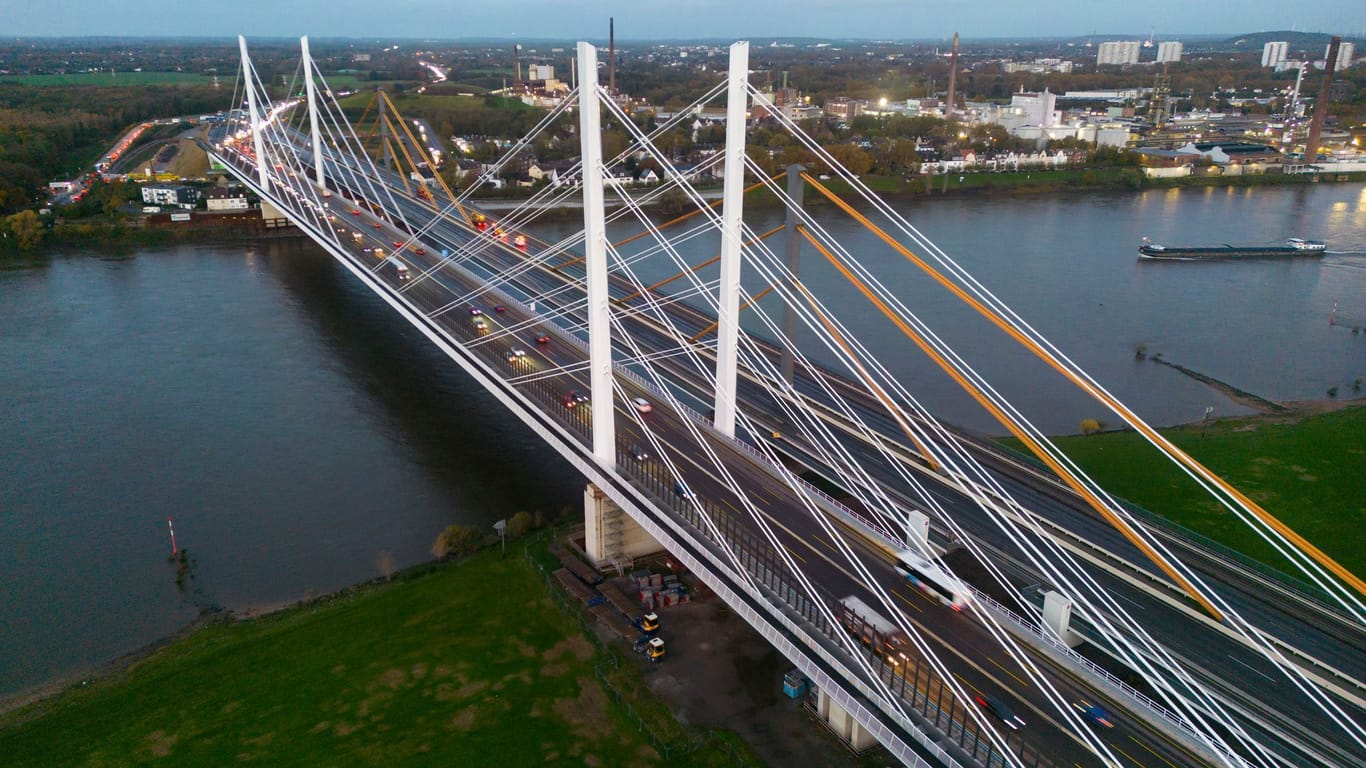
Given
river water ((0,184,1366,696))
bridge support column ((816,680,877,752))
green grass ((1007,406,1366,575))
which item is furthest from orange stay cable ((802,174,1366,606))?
river water ((0,184,1366,696))

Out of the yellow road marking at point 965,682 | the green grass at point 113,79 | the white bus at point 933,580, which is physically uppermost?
the green grass at point 113,79

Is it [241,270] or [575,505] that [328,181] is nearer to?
[241,270]

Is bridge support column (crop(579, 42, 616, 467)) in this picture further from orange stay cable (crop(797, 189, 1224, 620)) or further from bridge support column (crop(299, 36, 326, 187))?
bridge support column (crop(299, 36, 326, 187))

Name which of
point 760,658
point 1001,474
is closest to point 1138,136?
point 1001,474

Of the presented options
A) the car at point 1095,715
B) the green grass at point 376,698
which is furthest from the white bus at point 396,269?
the car at point 1095,715

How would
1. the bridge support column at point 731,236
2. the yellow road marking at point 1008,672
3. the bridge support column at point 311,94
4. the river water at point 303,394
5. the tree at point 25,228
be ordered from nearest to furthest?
the yellow road marking at point 1008,672 → the bridge support column at point 731,236 → the river water at point 303,394 → the bridge support column at point 311,94 → the tree at point 25,228

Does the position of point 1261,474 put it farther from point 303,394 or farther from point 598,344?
point 303,394

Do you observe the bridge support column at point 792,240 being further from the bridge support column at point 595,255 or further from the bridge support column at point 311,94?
the bridge support column at point 311,94
